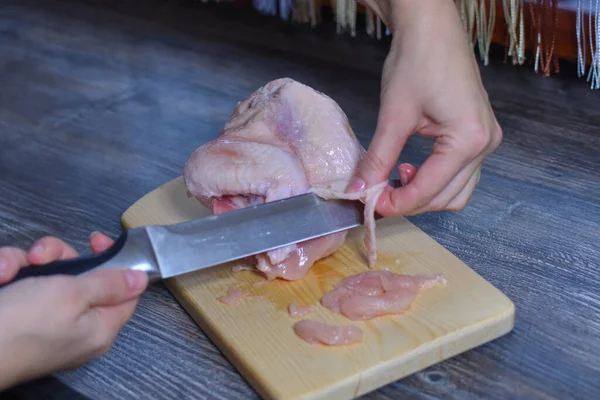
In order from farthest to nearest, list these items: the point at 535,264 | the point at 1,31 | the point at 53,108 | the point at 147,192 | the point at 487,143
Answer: the point at 1,31, the point at 53,108, the point at 147,192, the point at 535,264, the point at 487,143

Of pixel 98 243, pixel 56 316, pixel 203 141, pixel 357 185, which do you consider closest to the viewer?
pixel 56 316

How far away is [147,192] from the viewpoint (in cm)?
187

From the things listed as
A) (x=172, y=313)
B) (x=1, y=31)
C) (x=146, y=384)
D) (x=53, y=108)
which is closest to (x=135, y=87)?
(x=53, y=108)

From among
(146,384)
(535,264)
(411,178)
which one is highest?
(411,178)

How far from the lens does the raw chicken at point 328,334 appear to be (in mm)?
1217

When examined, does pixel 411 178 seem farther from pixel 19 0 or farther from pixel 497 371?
pixel 19 0

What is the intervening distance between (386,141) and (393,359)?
1.35 feet

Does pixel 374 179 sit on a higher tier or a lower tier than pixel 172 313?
higher

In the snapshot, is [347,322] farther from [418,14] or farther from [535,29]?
[535,29]

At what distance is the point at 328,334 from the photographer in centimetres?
122

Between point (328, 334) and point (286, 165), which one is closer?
point (328, 334)

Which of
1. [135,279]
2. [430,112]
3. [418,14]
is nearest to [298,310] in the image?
[135,279]

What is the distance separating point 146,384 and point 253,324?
211 millimetres

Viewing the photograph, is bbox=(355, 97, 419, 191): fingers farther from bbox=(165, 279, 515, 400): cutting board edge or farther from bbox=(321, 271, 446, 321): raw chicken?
bbox=(165, 279, 515, 400): cutting board edge
